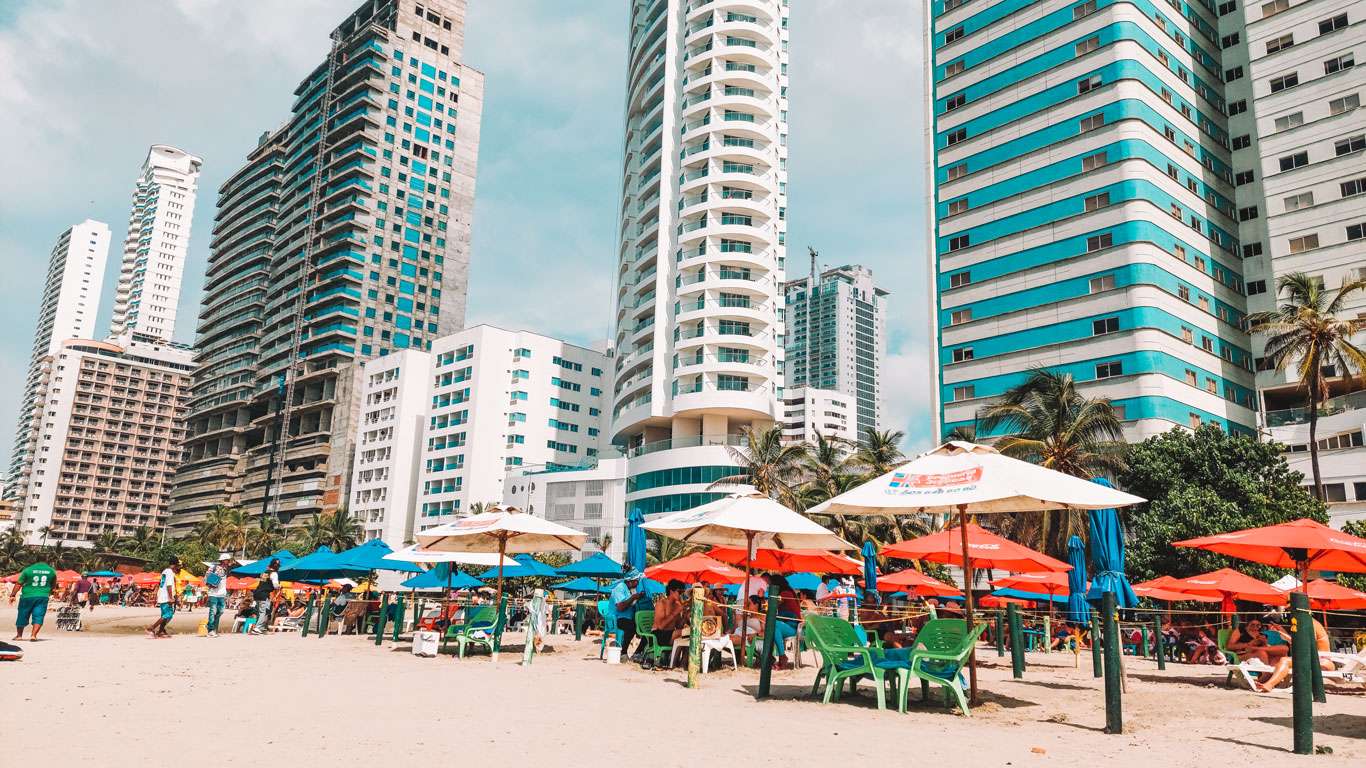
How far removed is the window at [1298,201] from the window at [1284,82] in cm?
690

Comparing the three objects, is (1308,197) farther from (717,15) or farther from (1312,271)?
(717,15)

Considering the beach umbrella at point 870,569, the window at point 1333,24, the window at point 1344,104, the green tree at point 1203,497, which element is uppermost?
the window at point 1333,24

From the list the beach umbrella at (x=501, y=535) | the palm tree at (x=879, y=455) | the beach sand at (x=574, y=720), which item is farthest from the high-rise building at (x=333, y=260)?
the beach sand at (x=574, y=720)

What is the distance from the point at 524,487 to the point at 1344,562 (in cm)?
7414

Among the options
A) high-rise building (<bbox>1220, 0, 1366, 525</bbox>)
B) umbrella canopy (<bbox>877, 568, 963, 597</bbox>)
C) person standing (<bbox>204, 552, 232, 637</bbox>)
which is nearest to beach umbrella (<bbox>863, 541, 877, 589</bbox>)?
umbrella canopy (<bbox>877, 568, 963, 597</bbox>)

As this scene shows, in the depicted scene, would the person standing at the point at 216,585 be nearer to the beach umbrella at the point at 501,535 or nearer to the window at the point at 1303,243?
the beach umbrella at the point at 501,535

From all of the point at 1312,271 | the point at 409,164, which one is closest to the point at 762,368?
the point at 1312,271

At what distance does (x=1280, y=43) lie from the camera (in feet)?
177

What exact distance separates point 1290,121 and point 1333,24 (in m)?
5.65

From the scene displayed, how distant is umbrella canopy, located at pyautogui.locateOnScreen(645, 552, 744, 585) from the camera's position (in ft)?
61.7

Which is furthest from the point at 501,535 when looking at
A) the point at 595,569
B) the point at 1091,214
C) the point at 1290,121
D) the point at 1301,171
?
the point at 1290,121

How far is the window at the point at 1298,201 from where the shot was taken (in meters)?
51.2

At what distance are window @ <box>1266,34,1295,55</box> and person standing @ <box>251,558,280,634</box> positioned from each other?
60.9m

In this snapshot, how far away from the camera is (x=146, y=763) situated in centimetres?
584
